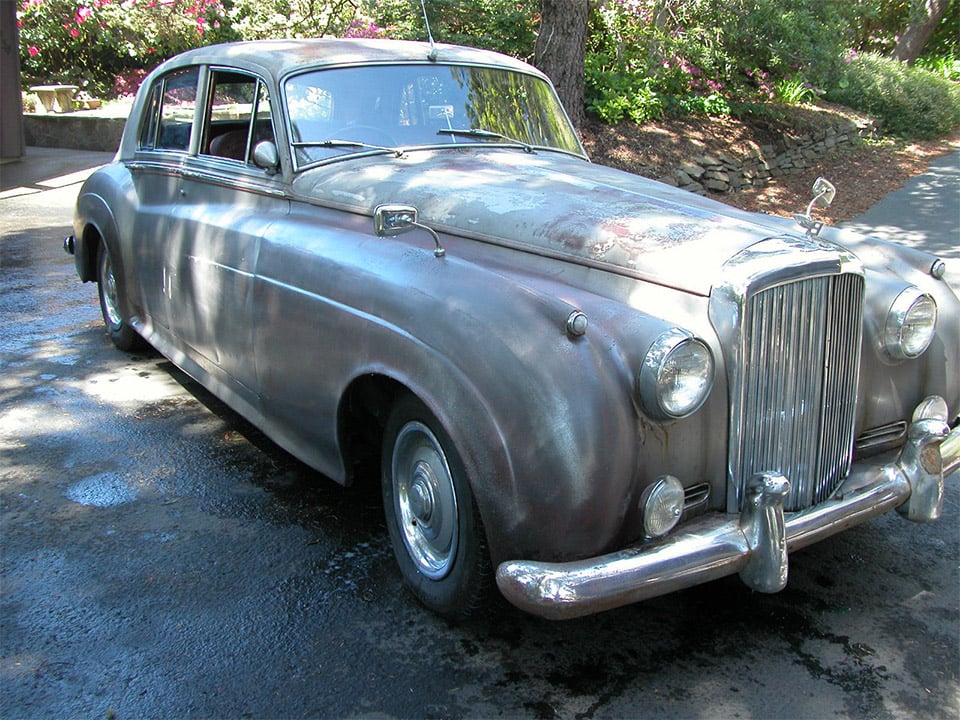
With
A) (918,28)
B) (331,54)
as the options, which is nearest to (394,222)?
(331,54)

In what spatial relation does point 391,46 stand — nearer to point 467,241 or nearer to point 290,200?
point 290,200

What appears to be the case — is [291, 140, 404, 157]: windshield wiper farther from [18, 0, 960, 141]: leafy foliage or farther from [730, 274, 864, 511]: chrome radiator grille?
[18, 0, 960, 141]: leafy foliage

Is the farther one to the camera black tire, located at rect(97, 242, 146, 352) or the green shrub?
the green shrub

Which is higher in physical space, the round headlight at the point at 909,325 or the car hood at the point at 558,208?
the car hood at the point at 558,208

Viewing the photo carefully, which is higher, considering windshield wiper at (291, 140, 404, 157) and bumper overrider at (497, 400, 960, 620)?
windshield wiper at (291, 140, 404, 157)

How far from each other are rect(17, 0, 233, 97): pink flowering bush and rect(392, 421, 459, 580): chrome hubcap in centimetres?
1441

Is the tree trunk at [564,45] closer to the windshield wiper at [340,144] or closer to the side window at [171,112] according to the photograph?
the side window at [171,112]

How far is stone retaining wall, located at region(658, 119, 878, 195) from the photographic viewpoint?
34.4ft

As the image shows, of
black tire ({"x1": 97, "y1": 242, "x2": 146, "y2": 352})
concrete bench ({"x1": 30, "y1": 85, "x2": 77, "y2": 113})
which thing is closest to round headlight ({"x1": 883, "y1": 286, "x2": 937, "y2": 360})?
black tire ({"x1": 97, "y1": 242, "x2": 146, "y2": 352})

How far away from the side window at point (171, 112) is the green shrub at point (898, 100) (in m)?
12.0

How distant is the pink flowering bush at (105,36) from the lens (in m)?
15.6

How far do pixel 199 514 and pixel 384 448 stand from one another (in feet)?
3.51

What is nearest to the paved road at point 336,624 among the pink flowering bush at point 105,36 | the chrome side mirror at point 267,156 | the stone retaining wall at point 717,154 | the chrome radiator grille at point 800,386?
the chrome radiator grille at point 800,386

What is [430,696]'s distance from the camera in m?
2.67
